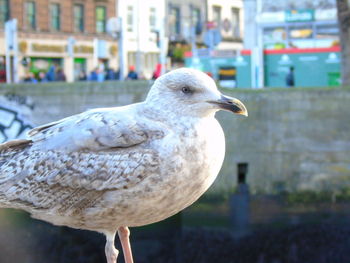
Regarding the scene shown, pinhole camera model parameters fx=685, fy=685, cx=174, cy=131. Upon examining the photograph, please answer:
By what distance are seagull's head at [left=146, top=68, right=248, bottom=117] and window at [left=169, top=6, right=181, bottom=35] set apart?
49.5m

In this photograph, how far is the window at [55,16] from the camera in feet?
136

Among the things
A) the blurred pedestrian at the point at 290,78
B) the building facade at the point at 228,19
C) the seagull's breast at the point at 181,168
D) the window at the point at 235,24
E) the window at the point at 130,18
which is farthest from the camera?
the window at the point at 235,24

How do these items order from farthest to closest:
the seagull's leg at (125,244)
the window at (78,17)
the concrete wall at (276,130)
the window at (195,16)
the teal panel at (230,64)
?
the window at (195,16)
the window at (78,17)
the teal panel at (230,64)
the concrete wall at (276,130)
the seagull's leg at (125,244)

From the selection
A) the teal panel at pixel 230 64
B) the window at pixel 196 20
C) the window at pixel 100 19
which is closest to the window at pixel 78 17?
the window at pixel 100 19

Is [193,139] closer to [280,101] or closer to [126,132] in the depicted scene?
[126,132]

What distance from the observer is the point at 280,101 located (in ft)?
39.4

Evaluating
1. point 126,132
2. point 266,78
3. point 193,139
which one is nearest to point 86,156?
point 126,132

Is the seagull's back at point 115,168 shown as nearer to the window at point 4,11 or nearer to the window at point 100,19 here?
the window at point 4,11

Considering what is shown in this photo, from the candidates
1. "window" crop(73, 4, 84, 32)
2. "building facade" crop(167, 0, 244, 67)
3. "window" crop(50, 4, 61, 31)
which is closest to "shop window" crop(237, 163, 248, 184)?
"window" crop(50, 4, 61, 31)

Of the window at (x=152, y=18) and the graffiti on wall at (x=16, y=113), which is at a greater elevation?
the window at (x=152, y=18)

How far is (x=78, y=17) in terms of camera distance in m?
43.4

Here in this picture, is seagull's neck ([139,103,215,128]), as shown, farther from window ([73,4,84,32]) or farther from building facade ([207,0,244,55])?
building facade ([207,0,244,55])

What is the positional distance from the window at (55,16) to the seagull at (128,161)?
129 ft

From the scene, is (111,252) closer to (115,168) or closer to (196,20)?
(115,168)
